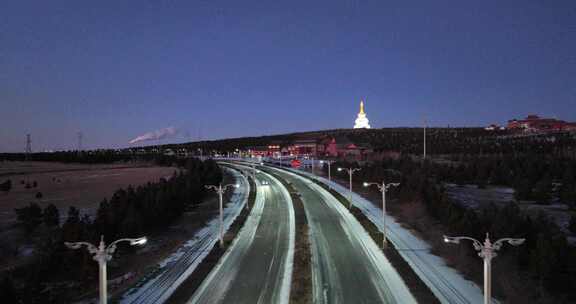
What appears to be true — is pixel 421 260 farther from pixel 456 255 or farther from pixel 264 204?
pixel 264 204

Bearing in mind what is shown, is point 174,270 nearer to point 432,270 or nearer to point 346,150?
point 432,270

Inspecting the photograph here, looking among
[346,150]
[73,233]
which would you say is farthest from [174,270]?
[346,150]

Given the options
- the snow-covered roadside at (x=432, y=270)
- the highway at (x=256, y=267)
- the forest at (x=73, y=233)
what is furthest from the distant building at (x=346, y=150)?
the snow-covered roadside at (x=432, y=270)

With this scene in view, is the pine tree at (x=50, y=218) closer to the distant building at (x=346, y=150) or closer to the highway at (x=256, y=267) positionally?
the highway at (x=256, y=267)

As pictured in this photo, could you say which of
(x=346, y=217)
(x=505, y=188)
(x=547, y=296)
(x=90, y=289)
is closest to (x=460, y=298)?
(x=547, y=296)

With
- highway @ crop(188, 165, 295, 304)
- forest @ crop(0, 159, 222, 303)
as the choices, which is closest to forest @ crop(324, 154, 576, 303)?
highway @ crop(188, 165, 295, 304)

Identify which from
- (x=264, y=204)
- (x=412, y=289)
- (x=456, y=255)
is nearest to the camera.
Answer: (x=412, y=289)
